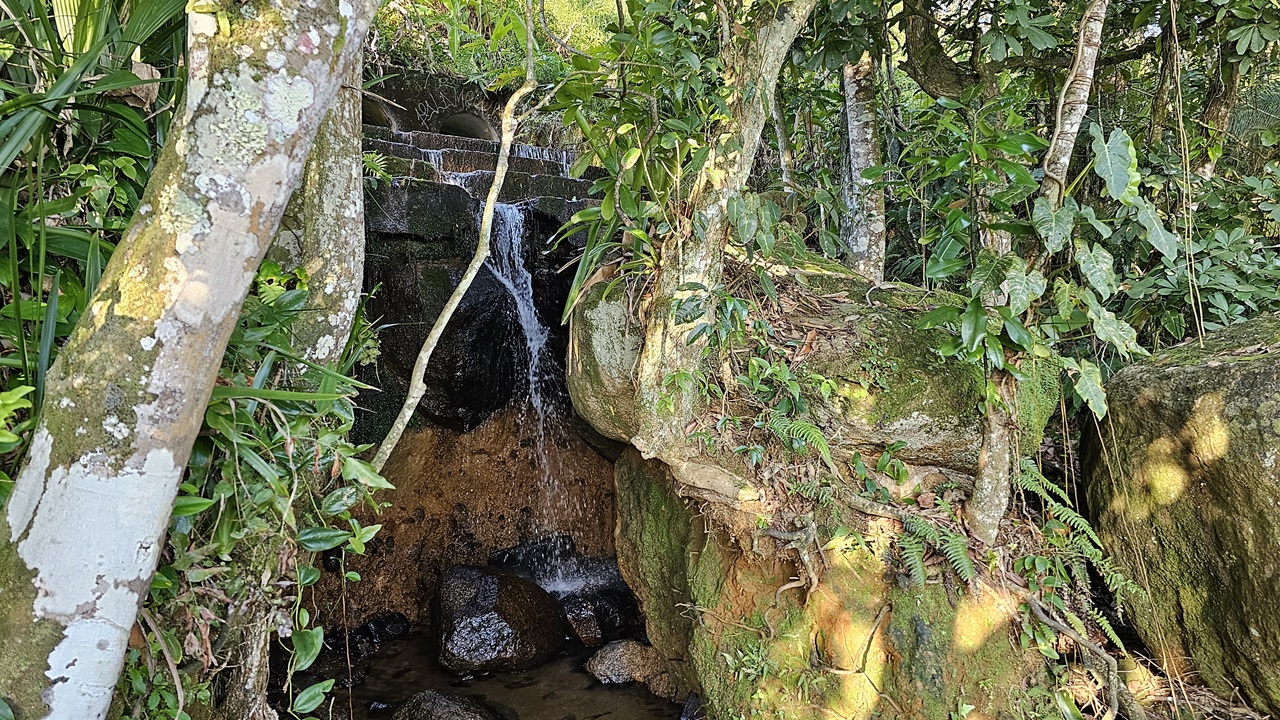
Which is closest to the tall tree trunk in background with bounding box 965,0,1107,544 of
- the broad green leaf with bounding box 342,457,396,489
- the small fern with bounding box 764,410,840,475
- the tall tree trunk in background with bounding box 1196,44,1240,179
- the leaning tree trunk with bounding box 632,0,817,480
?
the small fern with bounding box 764,410,840,475

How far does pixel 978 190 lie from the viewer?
2.77m

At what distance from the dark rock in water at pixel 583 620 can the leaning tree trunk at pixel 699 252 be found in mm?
2217

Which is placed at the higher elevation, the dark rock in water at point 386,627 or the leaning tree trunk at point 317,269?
the leaning tree trunk at point 317,269

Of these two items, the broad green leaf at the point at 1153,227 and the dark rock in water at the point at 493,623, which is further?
the dark rock in water at the point at 493,623

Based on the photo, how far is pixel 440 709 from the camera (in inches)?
143

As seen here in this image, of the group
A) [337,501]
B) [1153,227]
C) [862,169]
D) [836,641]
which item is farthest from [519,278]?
[1153,227]

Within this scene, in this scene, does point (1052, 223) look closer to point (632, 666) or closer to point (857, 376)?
point (857, 376)

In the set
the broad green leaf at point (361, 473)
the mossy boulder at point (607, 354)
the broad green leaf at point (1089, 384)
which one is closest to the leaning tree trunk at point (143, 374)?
the broad green leaf at point (361, 473)

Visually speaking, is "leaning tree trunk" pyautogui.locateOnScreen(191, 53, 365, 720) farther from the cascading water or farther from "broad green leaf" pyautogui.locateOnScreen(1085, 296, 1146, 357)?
the cascading water

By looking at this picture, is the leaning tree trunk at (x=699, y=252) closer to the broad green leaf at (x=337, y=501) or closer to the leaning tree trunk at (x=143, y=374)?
the broad green leaf at (x=337, y=501)

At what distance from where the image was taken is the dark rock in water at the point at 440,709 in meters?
3.60

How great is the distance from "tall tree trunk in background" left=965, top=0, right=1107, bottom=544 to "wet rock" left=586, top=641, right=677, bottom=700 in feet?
7.08

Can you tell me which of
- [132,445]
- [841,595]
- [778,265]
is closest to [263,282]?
[132,445]

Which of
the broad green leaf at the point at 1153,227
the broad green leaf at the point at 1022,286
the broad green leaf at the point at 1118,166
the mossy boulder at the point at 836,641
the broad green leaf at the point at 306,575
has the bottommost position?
the mossy boulder at the point at 836,641
